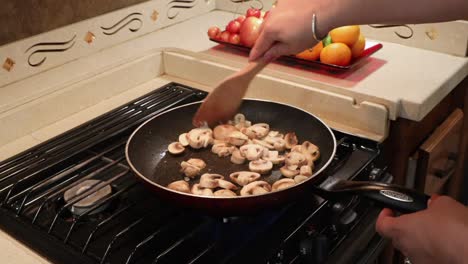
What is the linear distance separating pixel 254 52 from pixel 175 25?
0.82 metres

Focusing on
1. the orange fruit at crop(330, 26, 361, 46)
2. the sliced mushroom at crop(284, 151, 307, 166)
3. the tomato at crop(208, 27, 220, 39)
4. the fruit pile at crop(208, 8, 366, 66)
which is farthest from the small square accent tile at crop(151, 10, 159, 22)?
the sliced mushroom at crop(284, 151, 307, 166)

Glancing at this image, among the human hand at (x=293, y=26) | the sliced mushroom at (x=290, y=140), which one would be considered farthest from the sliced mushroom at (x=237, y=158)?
the human hand at (x=293, y=26)

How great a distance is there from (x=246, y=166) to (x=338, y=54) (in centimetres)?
44

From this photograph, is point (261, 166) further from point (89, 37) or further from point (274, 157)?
point (89, 37)

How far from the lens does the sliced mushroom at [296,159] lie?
115 cm

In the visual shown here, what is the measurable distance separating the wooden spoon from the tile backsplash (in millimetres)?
536

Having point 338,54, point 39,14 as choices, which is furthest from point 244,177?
point 39,14

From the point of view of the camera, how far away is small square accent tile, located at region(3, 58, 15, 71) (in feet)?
4.68

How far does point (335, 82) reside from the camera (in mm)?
1440

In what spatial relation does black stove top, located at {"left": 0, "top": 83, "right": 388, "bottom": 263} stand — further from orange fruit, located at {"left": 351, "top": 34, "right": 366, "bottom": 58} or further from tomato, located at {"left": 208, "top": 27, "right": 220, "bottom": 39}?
tomato, located at {"left": 208, "top": 27, "right": 220, "bottom": 39}

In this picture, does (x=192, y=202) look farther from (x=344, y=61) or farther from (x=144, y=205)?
(x=344, y=61)

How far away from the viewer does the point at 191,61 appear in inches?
63.2

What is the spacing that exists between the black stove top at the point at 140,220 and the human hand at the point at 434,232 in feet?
0.44

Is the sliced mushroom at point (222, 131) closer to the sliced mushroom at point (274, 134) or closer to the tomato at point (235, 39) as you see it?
the sliced mushroom at point (274, 134)
